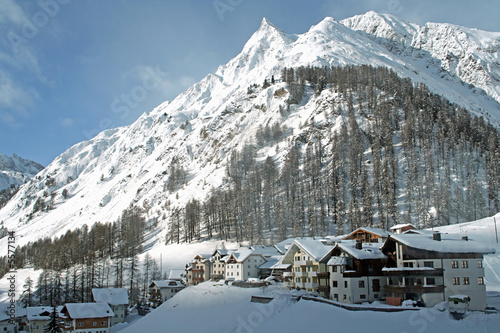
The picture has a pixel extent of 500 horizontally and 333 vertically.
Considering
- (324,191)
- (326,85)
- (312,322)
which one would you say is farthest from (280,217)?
(326,85)

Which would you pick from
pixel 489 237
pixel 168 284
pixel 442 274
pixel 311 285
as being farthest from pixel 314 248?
pixel 489 237

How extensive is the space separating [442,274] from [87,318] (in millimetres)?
44753

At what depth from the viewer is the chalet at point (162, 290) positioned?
219 feet

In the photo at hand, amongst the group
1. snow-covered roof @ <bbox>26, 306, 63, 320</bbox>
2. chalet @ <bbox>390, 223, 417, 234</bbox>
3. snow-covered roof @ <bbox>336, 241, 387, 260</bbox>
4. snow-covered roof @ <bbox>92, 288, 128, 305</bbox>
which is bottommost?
snow-covered roof @ <bbox>26, 306, 63, 320</bbox>

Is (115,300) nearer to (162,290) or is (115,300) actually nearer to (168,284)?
(162,290)

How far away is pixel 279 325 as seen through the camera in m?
34.6

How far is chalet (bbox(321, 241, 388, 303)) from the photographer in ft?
127

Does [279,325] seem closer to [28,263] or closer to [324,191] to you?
[324,191]

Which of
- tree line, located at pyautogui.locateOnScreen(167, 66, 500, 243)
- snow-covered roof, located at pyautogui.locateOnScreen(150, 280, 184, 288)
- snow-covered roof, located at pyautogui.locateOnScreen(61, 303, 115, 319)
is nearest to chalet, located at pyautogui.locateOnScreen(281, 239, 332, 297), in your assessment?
snow-covered roof, located at pyautogui.locateOnScreen(61, 303, 115, 319)

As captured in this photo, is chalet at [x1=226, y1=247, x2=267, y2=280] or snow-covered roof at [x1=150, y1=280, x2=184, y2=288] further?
snow-covered roof at [x1=150, y1=280, x2=184, y2=288]

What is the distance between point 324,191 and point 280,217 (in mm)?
17196

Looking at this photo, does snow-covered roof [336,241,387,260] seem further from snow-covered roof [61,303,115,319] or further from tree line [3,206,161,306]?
tree line [3,206,161,306]

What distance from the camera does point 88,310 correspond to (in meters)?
54.6

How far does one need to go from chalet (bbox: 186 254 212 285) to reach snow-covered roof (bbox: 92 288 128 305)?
14.5 metres
